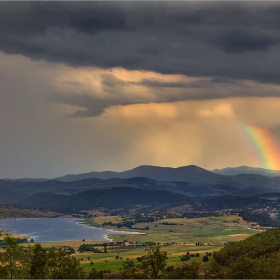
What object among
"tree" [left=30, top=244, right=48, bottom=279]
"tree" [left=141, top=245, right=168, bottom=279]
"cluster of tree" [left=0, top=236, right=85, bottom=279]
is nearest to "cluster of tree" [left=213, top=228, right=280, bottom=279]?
"tree" [left=141, top=245, right=168, bottom=279]

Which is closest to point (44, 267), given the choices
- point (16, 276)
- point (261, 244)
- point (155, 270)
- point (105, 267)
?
point (16, 276)

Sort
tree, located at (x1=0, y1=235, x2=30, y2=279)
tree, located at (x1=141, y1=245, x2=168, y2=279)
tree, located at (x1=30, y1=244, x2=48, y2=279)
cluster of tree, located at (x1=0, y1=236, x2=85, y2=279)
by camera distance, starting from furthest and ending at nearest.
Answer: tree, located at (x1=30, y1=244, x2=48, y2=279)
tree, located at (x1=141, y1=245, x2=168, y2=279)
cluster of tree, located at (x1=0, y1=236, x2=85, y2=279)
tree, located at (x1=0, y1=235, x2=30, y2=279)

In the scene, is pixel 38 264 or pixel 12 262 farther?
pixel 38 264

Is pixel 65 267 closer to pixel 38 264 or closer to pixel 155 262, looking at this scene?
pixel 38 264

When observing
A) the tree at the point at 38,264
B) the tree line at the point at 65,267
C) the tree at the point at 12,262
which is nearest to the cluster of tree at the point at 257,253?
the tree line at the point at 65,267

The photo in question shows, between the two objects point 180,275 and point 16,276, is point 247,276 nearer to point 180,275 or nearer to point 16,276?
point 180,275

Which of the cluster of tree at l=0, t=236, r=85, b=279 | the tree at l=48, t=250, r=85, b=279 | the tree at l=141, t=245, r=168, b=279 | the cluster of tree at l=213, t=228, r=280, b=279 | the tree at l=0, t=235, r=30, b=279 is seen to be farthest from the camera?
the cluster of tree at l=213, t=228, r=280, b=279

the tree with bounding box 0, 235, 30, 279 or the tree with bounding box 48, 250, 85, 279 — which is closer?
the tree with bounding box 0, 235, 30, 279

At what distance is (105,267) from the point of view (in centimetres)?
17712

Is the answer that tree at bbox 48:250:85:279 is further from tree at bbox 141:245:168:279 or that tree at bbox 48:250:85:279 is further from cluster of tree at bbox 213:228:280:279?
cluster of tree at bbox 213:228:280:279

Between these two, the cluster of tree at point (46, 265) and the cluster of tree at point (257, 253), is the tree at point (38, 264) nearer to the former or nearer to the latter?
the cluster of tree at point (46, 265)

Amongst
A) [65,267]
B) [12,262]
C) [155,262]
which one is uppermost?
[12,262]

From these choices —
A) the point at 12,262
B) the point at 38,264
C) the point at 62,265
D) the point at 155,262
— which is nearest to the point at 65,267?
the point at 62,265

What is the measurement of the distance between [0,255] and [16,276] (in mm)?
6705
